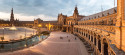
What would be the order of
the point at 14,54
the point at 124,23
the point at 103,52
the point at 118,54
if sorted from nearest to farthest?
the point at 118,54 < the point at 124,23 < the point at 103,52 < the point at 14,54

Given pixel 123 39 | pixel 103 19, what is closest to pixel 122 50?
pixel 123 39

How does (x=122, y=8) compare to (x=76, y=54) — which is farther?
(x=76, y=54)

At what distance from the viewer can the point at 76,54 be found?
715 inches

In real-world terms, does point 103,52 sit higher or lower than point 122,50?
lower

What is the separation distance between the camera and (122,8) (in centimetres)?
596

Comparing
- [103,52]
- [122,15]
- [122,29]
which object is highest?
[122,15]

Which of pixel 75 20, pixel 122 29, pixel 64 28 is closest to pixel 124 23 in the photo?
pixel 122 29

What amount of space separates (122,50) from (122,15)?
2.89 metres

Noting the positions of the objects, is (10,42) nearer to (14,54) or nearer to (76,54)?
(14,54)

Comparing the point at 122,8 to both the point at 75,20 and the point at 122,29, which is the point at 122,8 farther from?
the point at 75,20

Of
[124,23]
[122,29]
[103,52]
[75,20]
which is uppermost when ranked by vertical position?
[75,20]

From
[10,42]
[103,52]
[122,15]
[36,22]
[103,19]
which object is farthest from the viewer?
[36,22]

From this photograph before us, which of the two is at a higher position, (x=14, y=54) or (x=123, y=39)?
(x=123, y=39)

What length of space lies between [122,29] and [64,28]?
7342 centimetres
